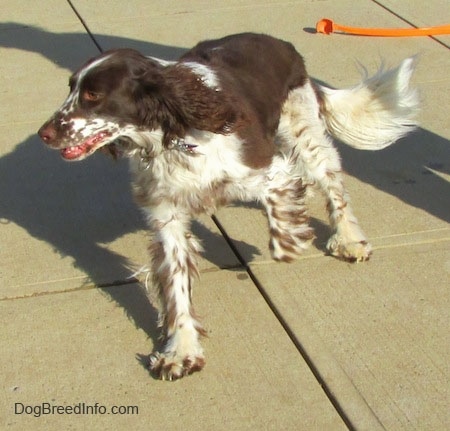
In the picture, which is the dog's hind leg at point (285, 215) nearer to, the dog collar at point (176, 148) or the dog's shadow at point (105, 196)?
the dog's shadow at point (105, 196)

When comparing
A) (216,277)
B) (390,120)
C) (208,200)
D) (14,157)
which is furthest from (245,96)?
(14,157)

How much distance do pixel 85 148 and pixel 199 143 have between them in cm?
55

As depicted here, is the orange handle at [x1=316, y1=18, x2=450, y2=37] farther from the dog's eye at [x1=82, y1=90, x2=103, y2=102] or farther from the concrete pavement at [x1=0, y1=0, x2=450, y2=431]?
the dog's eye at [x1=82, y1=90, x2=103, y2=102]

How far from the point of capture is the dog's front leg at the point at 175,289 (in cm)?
462

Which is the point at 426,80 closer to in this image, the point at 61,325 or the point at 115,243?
the point at 115,243

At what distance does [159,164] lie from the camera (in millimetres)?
4742

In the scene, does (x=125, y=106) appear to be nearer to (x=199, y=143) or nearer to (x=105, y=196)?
(x=199, y=143)

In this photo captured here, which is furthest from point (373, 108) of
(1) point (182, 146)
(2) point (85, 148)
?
(2) point (85, 148)

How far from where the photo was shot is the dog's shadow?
5648 mm

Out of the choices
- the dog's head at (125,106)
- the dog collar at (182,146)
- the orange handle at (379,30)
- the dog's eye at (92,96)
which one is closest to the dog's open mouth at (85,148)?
the dog's head at (125,106)

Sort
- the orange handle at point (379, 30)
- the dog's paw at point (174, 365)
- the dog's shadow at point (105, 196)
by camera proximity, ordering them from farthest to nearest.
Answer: the orange handle at point (379, 30) < the dog's shadow at point (105, 196) < the dog's paw at point (174, 365)

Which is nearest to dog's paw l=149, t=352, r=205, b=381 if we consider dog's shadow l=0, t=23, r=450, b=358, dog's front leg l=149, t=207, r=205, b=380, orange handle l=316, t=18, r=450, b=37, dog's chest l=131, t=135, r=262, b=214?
dog's front leg l=149, t=207, r=205, b=380

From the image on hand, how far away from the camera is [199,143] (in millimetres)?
4688

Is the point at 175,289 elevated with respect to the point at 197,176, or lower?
lower
